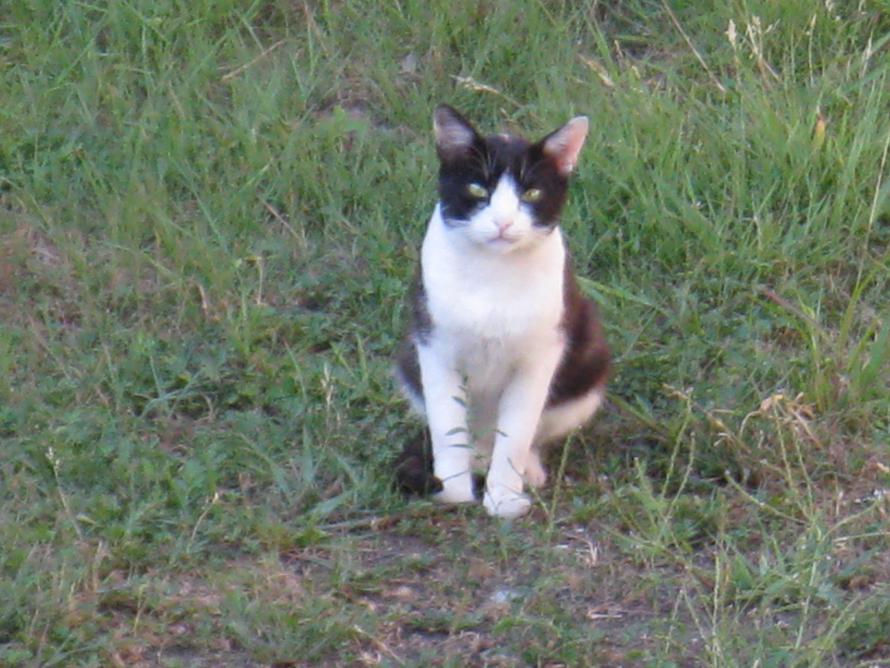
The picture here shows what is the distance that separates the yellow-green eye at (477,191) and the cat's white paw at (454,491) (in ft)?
2.32

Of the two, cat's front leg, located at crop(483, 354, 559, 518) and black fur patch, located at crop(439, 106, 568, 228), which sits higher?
black fur patch, located at crop(439, 106, 568, 228)

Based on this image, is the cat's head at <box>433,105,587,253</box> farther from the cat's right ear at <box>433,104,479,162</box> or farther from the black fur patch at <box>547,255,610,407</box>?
the black fur patch at <box>547,255,610,407</box>

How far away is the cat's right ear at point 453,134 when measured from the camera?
391cm

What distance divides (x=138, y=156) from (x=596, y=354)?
193cm

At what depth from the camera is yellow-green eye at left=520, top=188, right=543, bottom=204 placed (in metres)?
3.90

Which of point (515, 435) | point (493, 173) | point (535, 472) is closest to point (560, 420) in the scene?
→ point (535, 472)

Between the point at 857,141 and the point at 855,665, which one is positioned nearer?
the point at 855,665

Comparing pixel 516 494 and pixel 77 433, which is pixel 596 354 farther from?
pixel 77 433

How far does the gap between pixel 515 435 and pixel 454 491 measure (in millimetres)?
209

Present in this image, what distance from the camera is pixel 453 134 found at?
3.94 metres

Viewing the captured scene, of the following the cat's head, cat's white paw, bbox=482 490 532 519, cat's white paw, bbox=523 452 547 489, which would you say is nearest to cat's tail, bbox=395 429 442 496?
cat's white paw, bbox=482 490 532 519

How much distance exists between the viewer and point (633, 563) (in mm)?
3834

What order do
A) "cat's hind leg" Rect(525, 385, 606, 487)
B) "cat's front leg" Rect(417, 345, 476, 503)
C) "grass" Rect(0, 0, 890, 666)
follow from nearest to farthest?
"grass" Rect(0, 0, 890, 666), "cat's front leg" Rect(417, 345, 476, 503), "cat's hind leg" Rect(525, 385, 606, 487)

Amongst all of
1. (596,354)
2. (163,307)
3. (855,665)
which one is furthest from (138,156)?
(855,665)
